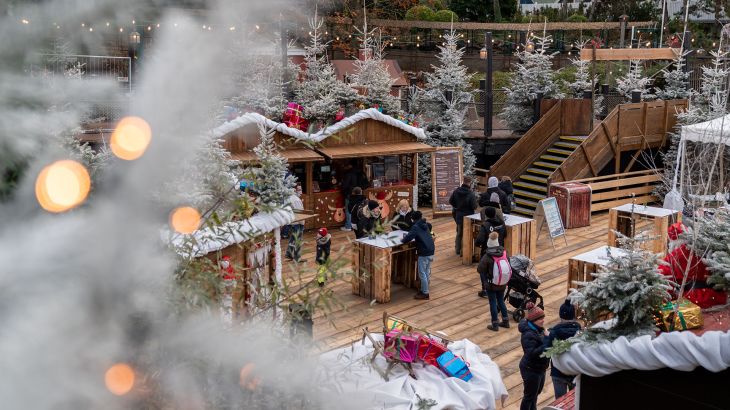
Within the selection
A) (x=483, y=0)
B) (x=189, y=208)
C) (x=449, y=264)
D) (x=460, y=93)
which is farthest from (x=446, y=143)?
(x=483, y=0)

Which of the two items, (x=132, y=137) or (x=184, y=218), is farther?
(x=184, y=218)

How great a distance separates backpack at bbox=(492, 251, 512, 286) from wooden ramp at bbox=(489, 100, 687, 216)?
7186 millimetres

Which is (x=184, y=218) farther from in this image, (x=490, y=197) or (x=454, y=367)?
(x=490, y=197)

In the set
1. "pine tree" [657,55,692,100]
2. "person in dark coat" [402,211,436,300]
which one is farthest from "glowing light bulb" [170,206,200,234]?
"pine tree" [657,55,692,100]

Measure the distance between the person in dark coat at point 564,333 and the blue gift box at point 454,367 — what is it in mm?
810

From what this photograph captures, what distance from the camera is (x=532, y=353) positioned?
6.67m

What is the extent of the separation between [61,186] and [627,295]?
4796mm

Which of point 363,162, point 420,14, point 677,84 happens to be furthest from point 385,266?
point 420,14

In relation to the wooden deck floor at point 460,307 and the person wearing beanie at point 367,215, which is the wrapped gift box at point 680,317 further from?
the person wearing beanie at point 367,215

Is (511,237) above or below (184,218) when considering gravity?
below

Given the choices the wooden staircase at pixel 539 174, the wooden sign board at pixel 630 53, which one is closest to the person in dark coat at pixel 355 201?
the wooden staircase at pixel 539 174

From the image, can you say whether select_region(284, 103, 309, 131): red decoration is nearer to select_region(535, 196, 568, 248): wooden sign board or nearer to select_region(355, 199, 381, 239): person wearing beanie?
select_region(355, 199, 381, 239): person wearing beanie

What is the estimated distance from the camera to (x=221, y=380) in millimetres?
1305

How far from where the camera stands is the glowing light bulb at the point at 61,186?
96cm
